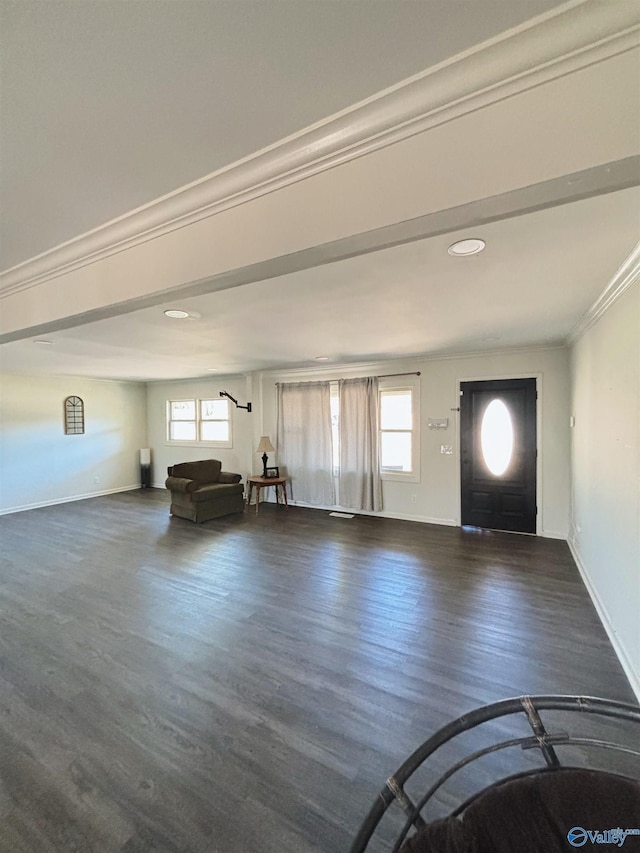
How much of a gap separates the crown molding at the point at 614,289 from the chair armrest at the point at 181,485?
211 inches

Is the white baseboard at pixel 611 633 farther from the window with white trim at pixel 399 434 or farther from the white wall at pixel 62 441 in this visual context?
the white wall at pixel 62 441

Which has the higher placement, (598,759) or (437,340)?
(437,340)

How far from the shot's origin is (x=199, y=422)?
7684mm

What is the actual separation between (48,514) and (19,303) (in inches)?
202

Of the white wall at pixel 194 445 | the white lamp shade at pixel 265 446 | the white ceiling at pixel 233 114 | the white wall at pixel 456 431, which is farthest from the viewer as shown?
the white wall at pixel 194 445

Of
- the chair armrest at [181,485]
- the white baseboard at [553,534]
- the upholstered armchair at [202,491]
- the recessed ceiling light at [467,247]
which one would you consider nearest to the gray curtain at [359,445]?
the upholstered armchair at [202,491]

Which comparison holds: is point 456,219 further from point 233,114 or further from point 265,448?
point 265,448

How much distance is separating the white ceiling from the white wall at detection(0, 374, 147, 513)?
18.2 ft

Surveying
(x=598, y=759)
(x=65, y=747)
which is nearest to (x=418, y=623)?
(x=598, y=759)

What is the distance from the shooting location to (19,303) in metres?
2.21

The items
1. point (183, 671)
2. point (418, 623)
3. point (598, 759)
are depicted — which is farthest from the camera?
point (418, 623)

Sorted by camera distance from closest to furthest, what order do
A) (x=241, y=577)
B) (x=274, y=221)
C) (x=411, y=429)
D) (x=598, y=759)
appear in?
(x=274, y=221) → (x=598, y=759) → (x=241, y=577) → (x=411, y=429)

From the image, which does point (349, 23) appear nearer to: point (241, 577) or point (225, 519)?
point (241, 577)

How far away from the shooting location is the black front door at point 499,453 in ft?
15.2
